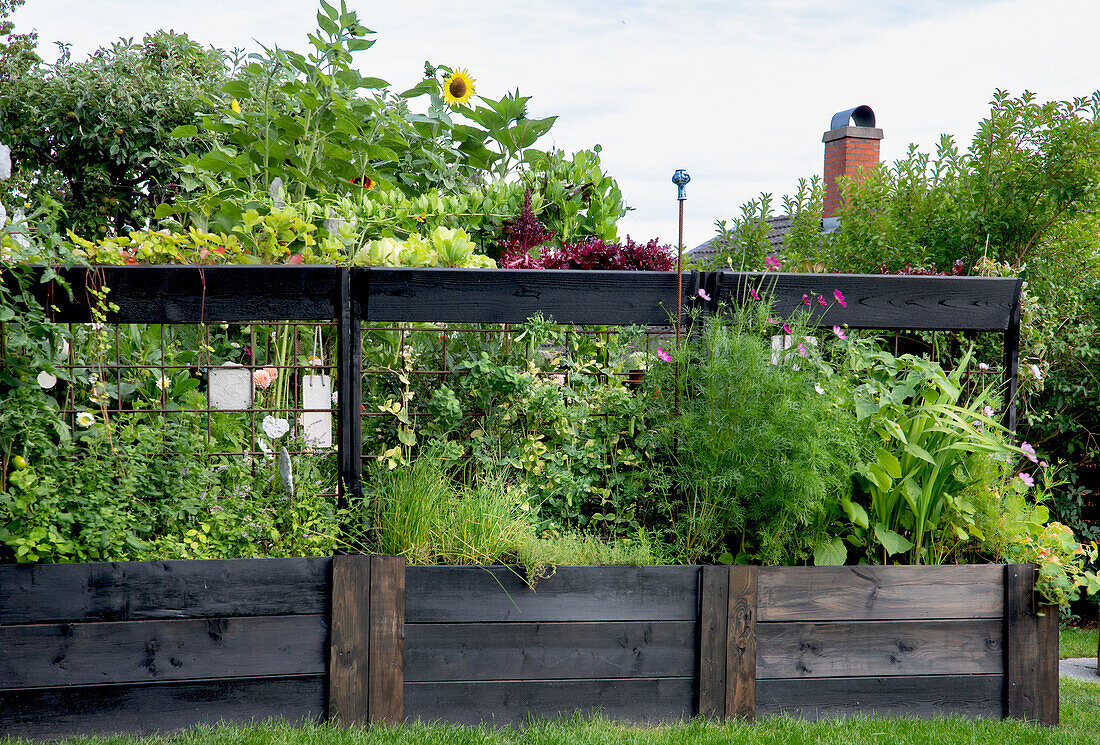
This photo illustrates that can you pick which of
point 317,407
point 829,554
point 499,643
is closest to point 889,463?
point 829,554

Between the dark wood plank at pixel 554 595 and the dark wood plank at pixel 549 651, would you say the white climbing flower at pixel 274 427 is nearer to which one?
the dark wood plank at pixel 554 595

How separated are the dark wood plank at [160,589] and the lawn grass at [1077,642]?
13.5 feet

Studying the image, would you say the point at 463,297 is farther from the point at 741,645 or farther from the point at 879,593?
the point at 879,593

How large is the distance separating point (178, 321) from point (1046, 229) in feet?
15.9

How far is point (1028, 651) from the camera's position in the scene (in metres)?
3.11

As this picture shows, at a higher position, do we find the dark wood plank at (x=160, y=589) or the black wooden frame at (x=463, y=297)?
the black wooden frame at (x=463, y=297)

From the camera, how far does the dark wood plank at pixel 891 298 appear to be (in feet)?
10.8

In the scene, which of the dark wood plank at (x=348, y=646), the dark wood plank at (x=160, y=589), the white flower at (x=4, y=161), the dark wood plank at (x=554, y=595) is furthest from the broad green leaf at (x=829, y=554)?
the white flower at (x=4, y=161)

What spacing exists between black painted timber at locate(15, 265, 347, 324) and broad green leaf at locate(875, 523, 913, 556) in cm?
214

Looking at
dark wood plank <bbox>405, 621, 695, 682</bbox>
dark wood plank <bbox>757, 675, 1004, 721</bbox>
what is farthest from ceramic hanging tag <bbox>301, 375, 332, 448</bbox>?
dark wood plank <bbox>757, 675, 1004, 721</bbox>

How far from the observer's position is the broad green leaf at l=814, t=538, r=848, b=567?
3029 millimetres

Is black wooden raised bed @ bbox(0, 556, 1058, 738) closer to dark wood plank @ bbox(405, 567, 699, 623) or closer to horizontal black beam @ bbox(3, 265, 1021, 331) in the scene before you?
dark wood plank @ bbox(405, 567, 699, 623)

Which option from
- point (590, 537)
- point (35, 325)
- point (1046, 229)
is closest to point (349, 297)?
point (35, 325)

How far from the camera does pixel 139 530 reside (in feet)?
8.84
